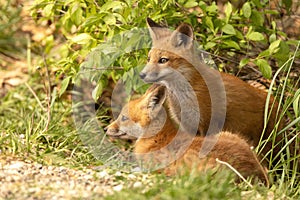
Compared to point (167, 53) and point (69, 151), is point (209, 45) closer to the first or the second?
point (167, 53)

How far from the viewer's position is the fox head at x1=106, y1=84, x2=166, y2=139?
21.5 ft

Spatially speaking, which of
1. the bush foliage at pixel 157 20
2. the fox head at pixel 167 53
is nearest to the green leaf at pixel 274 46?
the bush foliage at pixel 157 20

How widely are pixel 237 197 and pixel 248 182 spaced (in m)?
0.60

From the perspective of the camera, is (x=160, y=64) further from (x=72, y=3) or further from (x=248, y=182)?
(x=248, y=182)

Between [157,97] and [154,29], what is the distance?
2.32 ft

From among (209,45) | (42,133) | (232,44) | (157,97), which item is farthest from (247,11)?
(42,133)

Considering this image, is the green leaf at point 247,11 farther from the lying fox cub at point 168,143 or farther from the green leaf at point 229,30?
the lying fox cub at point 168,143

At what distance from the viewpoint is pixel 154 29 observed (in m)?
6.77

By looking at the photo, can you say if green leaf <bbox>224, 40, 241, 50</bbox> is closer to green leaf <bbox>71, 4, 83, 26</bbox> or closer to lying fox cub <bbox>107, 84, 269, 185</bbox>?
lying fox cub <bbox>107, 84, 269, 185</bbox>

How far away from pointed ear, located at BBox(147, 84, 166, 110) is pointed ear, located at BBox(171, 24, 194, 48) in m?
0.50

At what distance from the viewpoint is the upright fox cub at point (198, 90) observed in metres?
6.62

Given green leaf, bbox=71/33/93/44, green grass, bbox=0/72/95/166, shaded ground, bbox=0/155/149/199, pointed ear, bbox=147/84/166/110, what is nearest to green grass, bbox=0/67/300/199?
green grass, bbox=0/72/95/166

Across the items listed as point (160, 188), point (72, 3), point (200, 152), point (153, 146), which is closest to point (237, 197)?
point (160, 188)

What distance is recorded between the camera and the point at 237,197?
4836 mm
